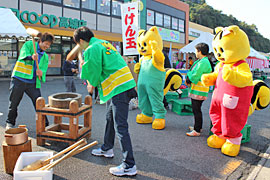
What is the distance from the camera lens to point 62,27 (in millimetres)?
13750

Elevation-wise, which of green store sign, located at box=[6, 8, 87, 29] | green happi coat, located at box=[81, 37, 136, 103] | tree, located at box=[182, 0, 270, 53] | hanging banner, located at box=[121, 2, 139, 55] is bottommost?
green happi coat, located at box=[81, 37, 136, 103]

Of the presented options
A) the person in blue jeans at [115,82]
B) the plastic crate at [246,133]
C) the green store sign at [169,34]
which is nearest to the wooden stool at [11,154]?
the person in blue jeans at [115,82]

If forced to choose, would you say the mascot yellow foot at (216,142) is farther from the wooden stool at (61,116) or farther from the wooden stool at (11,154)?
the wooden stool at (11,154)

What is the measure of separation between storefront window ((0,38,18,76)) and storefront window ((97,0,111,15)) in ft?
19.5

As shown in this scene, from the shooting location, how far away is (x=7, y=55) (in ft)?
41.9

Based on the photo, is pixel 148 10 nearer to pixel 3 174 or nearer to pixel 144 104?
pixel 144 104

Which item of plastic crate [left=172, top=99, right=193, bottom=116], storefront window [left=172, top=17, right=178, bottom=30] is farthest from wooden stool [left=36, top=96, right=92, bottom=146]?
storefront window [left=172, top=17, right=178, bottom=30]

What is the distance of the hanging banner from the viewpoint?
6730 mm

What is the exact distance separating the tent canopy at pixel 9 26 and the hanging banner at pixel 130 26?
4.01 meters

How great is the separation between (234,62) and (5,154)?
328 centimetres

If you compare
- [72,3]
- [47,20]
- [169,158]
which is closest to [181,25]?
[72,3]

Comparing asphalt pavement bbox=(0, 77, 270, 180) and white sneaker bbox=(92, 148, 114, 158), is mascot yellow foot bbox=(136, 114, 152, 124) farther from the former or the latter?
white sneaker bbox=(92, 148, 114, 158)

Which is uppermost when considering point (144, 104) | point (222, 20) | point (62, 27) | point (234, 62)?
point (222, 20)

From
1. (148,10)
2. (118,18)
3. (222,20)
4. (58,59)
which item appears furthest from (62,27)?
(222,20)
